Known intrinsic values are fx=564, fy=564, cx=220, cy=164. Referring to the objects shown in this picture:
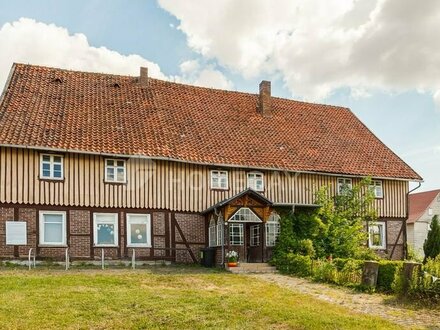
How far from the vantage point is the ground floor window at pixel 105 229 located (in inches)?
975

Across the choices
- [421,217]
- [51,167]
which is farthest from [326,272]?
[421,217]

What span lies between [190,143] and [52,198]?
7085mm

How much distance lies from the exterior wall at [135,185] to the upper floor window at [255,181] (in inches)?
10.3

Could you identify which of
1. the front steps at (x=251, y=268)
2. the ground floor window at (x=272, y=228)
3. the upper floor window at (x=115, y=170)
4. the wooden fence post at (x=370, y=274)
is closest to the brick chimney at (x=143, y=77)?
the upper floor window at (x=115, y=170)

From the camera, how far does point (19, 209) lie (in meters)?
23.6

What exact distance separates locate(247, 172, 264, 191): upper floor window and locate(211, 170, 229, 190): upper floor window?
1.20 meters

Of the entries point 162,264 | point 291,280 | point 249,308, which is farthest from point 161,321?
point 162,264

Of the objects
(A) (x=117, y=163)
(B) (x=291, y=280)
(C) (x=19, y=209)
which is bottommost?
(B) (x=291, y=280)

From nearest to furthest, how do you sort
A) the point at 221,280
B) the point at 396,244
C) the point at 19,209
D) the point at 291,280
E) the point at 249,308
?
1. the point at 249,308
2. the point at 221,280
3. the point at 291,280
4. the point at 19,209
5. the point at 396,244

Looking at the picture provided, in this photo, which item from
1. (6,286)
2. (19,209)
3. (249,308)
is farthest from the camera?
(19,209)

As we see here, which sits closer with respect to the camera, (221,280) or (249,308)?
(249,308)

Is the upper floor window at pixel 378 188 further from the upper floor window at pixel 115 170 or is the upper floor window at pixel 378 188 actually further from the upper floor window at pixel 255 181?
the upper floor window at pixel 115 170

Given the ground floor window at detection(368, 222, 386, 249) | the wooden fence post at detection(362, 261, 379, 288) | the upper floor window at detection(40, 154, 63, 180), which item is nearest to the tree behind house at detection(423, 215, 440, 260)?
the ground floor window at detection(368, 222, 386, 249)

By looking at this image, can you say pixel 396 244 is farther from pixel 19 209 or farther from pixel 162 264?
pixel 19 209
